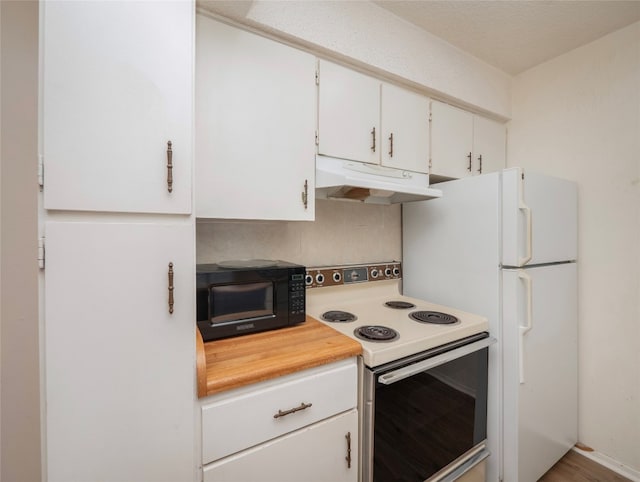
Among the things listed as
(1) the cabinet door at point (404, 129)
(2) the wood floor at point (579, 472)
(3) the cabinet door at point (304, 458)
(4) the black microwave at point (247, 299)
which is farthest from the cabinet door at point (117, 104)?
(2) the wood floor at point (579, 472)

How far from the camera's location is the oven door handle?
3.33ft

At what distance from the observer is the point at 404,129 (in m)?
1.59

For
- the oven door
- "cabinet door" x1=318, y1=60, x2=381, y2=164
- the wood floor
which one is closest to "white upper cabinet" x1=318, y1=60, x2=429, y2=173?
"cabinet door" x1=318, y1=60, x2=381, y2=164

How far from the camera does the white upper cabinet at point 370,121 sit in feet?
4.41

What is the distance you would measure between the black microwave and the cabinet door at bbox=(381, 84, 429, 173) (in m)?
0.86

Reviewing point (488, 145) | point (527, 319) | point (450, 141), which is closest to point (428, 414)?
point (527, 319)

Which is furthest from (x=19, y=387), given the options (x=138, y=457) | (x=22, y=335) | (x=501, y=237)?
(x=501, y=237)

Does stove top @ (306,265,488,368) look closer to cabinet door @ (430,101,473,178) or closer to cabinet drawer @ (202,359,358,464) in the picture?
cabinet drawer @ (202,359,358,464)

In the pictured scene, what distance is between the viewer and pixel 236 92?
3.67ft

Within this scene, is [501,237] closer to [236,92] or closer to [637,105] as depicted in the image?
[637,105]

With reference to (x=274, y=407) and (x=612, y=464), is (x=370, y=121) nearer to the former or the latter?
(x=274, y=407)

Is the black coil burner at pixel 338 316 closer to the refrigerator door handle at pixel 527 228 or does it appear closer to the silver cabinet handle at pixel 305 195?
the silver cabinet handle at pixel 305 195

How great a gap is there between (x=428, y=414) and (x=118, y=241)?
1334 millimetres

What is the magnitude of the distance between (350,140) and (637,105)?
167 cm
